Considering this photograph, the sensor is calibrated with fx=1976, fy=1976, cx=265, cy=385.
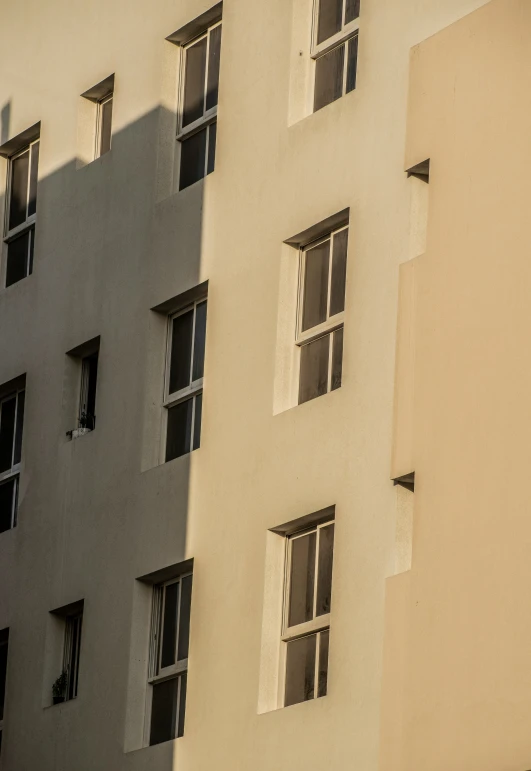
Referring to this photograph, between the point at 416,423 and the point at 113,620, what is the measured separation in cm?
562

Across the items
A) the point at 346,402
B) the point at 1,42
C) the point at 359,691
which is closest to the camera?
the point at 359,691

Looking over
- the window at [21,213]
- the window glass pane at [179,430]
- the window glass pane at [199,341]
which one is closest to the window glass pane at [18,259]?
the window at [21,213]

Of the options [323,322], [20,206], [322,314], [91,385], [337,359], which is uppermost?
[20,206]

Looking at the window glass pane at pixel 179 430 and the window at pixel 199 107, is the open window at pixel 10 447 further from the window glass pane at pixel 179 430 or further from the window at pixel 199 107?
the window at pixel 199 107

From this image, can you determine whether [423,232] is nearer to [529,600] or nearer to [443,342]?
[443,342]

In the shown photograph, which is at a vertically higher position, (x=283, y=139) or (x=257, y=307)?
(x=283, y=139)

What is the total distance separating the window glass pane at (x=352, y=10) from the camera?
23.2m

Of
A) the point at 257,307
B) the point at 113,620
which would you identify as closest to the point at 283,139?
the point at 257,307

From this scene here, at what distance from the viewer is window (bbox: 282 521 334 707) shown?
A: 2108 centimetres

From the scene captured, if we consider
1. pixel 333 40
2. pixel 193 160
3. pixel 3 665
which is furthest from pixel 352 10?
pixel 3 665

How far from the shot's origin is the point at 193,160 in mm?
25359

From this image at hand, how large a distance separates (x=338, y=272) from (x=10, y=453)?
7.21 metres

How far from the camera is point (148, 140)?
2583 centimetres

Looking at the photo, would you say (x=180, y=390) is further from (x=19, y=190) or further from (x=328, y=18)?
(x=19, y=190)
